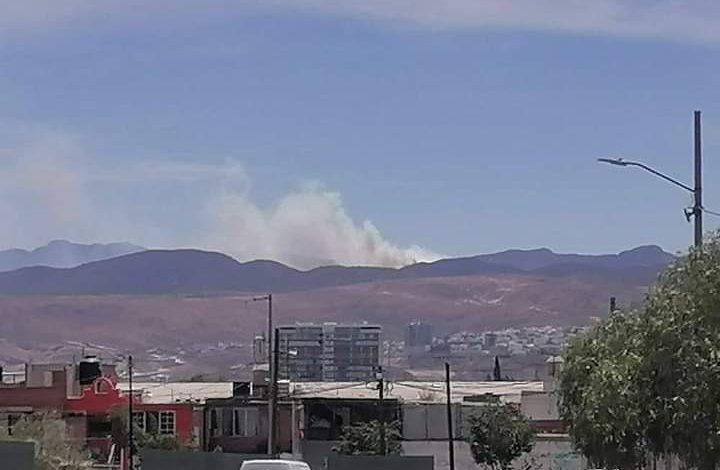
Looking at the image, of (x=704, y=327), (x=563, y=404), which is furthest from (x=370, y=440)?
(x=704, y=327)

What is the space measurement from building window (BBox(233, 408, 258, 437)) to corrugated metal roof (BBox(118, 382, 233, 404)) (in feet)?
27.9

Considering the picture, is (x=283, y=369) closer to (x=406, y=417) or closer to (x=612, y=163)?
(x=406, y=417)

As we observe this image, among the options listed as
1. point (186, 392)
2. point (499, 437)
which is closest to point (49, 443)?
point (499, 437)

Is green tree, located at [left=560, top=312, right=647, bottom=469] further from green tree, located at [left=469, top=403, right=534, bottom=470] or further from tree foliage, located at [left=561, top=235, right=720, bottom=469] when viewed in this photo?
green tree, located at [left=469, top=403, right=534, bottom=470]

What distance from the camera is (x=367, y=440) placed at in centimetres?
7988

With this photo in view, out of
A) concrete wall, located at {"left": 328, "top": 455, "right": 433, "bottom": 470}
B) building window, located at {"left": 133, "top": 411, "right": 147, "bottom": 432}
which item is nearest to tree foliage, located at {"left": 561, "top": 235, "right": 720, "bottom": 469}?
concrete wall, located at {"left": 328, "top": 455, "right": 433, "bottom": 470}

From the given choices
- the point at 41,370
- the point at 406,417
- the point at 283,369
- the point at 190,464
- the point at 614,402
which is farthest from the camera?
the point at 283,369

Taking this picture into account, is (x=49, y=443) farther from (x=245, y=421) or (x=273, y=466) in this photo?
(x=273, y=466)

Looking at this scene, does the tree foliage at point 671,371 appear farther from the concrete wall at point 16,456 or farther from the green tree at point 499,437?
the green tree at point 499,437

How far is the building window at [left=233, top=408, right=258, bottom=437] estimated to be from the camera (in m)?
89.2

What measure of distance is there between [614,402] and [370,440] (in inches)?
1939

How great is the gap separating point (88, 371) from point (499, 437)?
36486 millimetres

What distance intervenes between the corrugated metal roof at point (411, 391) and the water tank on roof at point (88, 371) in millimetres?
12084

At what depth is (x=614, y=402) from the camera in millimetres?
30984
